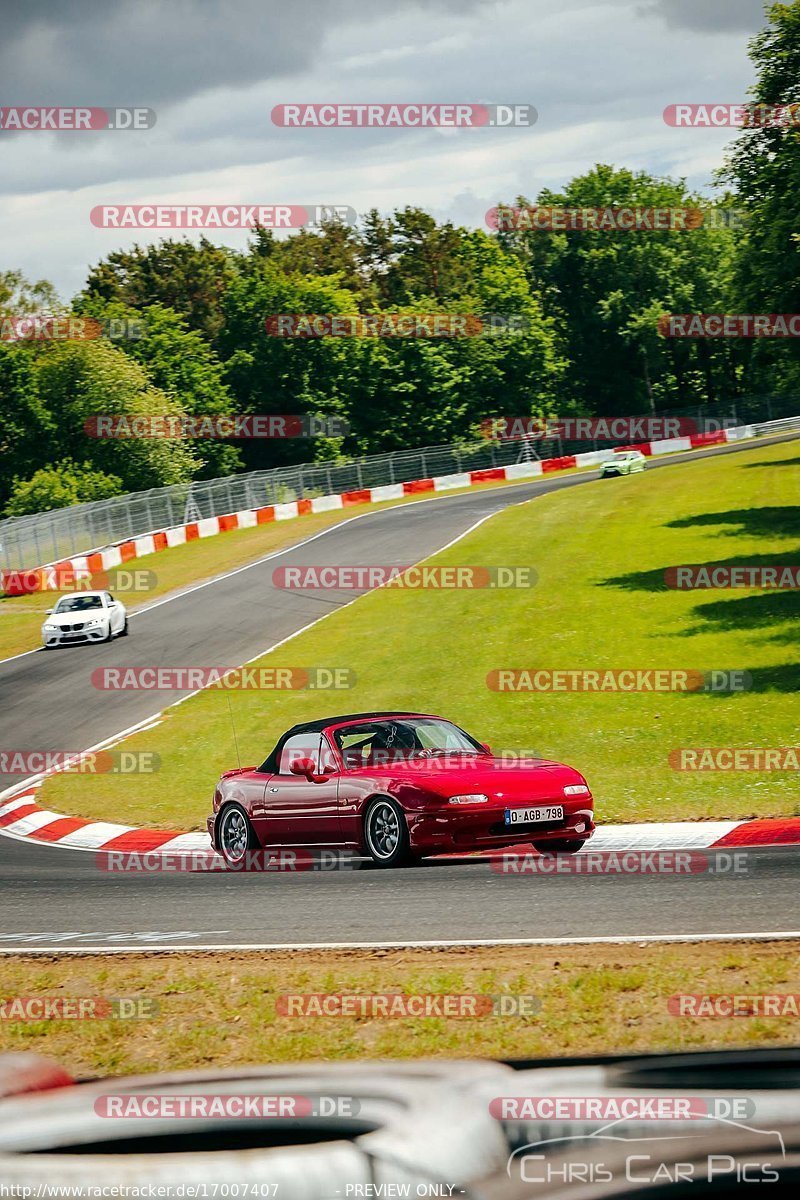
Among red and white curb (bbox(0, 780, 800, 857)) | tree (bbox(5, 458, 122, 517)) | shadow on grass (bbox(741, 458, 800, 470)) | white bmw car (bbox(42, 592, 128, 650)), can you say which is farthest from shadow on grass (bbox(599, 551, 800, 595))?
tree (bbox(5, 458, 122, 517))

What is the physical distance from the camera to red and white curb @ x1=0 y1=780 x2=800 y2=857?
41.5ft

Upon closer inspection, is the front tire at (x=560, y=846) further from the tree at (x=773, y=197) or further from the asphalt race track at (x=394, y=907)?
the tree at (x=773, y=197)

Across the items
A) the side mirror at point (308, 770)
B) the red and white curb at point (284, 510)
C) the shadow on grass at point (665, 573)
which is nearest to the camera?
the side mirror at point (308, 770)

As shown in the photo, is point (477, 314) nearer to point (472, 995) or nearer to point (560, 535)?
point (560, 535)

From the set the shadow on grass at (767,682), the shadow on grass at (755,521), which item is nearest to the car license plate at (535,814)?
the shadow on grass at (767,682)

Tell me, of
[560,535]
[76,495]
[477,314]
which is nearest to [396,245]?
[477,314]

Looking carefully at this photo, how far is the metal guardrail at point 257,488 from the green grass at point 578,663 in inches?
600

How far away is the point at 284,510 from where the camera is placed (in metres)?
56.0

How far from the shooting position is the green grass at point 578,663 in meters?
17.1

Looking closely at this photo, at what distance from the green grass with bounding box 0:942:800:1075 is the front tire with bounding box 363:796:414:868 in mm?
3153

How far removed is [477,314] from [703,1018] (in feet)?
261

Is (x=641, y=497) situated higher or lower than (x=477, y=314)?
lower

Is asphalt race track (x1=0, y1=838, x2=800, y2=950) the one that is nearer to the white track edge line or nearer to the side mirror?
the white track edge line

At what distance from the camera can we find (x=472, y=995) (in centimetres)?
741
